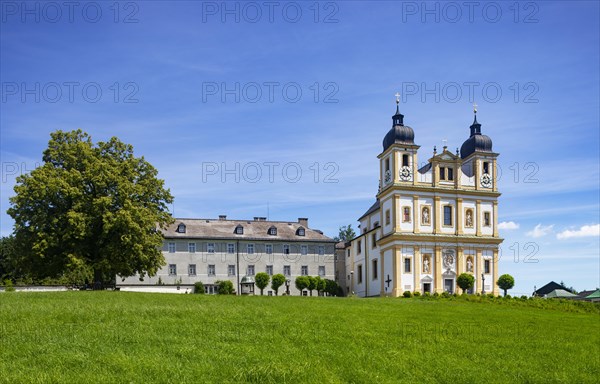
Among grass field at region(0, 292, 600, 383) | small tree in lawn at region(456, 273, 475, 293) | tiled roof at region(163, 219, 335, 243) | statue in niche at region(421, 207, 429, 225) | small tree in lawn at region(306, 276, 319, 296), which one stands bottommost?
small tree in lawn at region(306, 276, 319, 296)

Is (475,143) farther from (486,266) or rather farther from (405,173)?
(486,266)

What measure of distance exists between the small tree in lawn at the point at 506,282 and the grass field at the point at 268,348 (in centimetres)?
3387

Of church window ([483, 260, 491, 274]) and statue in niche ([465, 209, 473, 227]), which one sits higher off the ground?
statue in niche ([465, 209, 473, 227])

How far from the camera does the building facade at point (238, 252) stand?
62406 millimetres

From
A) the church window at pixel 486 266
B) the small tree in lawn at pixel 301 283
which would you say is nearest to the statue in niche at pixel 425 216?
the church window at pixel 486 266

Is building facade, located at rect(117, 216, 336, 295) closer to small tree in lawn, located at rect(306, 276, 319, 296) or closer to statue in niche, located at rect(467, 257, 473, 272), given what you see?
small tree in lawn, located at rect(306, 276, 319, 296)

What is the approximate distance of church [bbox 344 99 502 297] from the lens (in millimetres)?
55000

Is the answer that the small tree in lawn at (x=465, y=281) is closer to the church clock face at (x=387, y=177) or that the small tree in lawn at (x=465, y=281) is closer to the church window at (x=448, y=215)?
the church window at (x=448, y=215)

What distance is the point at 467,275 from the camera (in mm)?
53625

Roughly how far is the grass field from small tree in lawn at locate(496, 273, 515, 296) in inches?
1334

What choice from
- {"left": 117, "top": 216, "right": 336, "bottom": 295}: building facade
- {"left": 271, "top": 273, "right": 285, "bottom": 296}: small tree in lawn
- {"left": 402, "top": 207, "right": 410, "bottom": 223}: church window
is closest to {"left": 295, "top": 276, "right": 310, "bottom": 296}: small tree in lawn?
{"left": 271, "top": 273, "right": 285, "bottom": 296}: small tree in lawn

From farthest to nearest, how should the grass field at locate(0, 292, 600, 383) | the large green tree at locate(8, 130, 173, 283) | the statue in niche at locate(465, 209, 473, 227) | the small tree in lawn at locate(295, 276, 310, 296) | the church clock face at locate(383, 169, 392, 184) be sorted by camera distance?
the small tree in lawn at locate(295, 276, 310, 296) → the statue in niche at locate(465, 209, 473, 227) → the church clock face at locate(383, 169, 392, 184) → the large green tree at locate(8, 130, 173, 283) → the grass field at locate(0, 292, 600, 383)

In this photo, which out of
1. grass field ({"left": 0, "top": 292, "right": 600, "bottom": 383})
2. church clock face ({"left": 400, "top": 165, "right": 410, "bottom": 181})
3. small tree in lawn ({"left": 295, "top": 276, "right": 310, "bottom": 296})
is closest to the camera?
grass field ({"left": 0, "top": 292, "right": 600, "bottom": 383})

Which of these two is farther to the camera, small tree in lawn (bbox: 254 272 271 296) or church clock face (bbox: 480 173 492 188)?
church clock face (bbox: 480 173 492 188)
